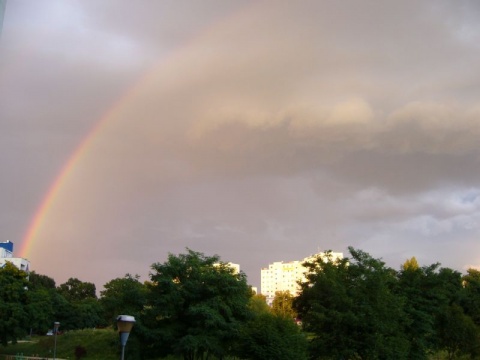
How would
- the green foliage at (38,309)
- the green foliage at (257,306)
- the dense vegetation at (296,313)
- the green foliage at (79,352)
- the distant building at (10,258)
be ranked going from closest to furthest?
the dense vegetation at (296,313) < the green foliage at (257,306) < the green foliage at (38,309) < the green foliage at (79,352) < the distant building at (10,258)

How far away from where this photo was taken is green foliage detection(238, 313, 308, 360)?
36562mm

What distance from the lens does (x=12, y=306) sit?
5934cm

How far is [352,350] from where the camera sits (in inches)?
1364

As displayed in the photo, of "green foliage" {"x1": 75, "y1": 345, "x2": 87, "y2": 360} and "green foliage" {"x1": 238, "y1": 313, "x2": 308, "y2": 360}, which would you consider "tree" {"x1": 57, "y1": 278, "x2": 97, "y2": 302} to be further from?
"green foliage" {"x1": 238, "y1": 313, "x2": 308, "y2": 360}

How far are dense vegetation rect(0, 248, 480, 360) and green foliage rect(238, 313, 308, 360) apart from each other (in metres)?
0.07

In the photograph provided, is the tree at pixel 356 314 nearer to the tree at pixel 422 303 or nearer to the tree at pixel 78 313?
the tree at pixel 422 303

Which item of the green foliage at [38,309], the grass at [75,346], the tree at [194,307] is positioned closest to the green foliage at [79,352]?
the grass at [75,346]

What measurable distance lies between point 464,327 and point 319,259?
20070 mm

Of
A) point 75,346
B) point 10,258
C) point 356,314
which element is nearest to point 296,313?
point 356,314

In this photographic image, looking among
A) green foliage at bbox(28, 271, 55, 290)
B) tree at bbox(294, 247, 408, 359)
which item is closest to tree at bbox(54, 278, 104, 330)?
green foliage at bbox(28, 271, 55, 290)

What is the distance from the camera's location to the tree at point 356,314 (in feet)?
114

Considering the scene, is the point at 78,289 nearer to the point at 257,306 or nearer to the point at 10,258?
the point at 10,258

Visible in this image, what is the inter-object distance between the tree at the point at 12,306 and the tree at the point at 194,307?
21.0 m

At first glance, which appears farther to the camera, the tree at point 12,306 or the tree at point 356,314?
the tree at point 12,306
